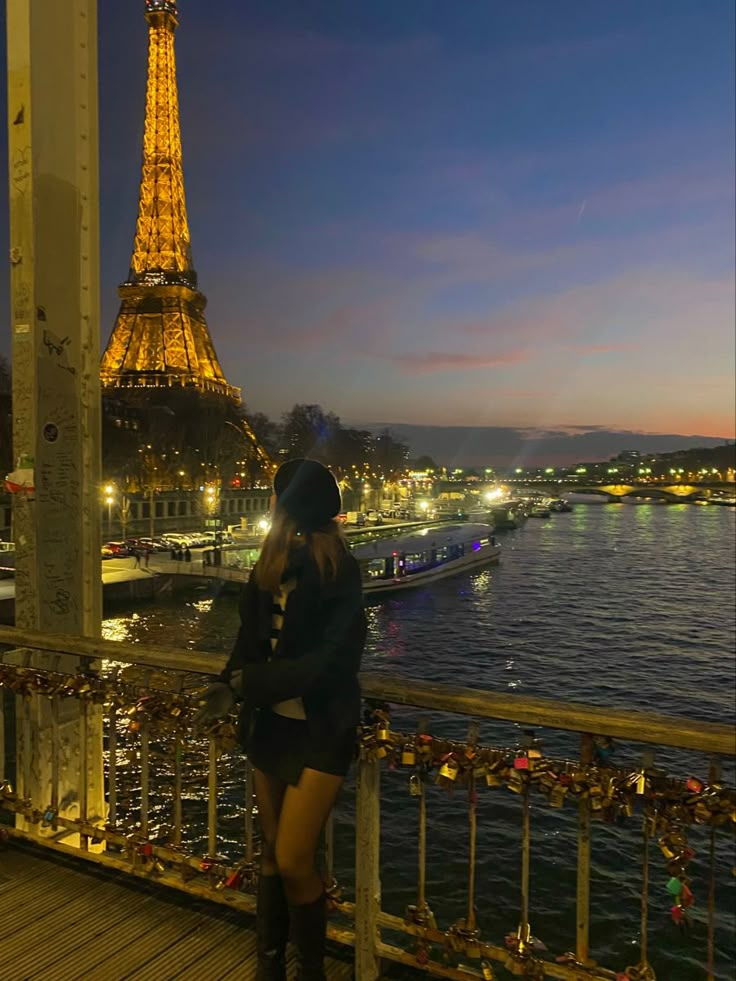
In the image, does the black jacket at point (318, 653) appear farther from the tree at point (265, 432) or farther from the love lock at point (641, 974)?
the tree at point (265, 432)

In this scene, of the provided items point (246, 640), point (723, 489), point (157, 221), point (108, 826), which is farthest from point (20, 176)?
point (723, 489)

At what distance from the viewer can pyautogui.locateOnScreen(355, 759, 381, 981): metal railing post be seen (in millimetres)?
3561

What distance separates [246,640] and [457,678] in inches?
889

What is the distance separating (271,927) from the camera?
3.43 m

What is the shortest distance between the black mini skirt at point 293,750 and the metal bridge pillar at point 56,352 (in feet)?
6.76

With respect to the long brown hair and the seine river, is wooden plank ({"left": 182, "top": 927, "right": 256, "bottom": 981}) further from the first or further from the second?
the seine river

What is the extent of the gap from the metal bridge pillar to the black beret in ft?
8.10

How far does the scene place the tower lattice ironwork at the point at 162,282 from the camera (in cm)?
8862

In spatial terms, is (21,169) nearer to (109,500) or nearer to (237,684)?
(237,684)

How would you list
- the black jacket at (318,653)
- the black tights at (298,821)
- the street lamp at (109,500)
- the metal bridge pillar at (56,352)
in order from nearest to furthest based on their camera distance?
the black jacket at (318,653)
the black tights at (298,821)
the metal bridge pillar at (56,352)
the street lamp at (109,500)

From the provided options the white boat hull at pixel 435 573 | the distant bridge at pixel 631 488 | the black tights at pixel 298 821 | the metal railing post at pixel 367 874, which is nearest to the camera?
the black tights at pixel 298 821

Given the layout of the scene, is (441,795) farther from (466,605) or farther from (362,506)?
(362,506)

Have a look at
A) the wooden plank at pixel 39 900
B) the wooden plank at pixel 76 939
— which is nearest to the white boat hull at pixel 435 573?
the wooden plank at pixel 39 900

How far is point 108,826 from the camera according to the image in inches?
178
